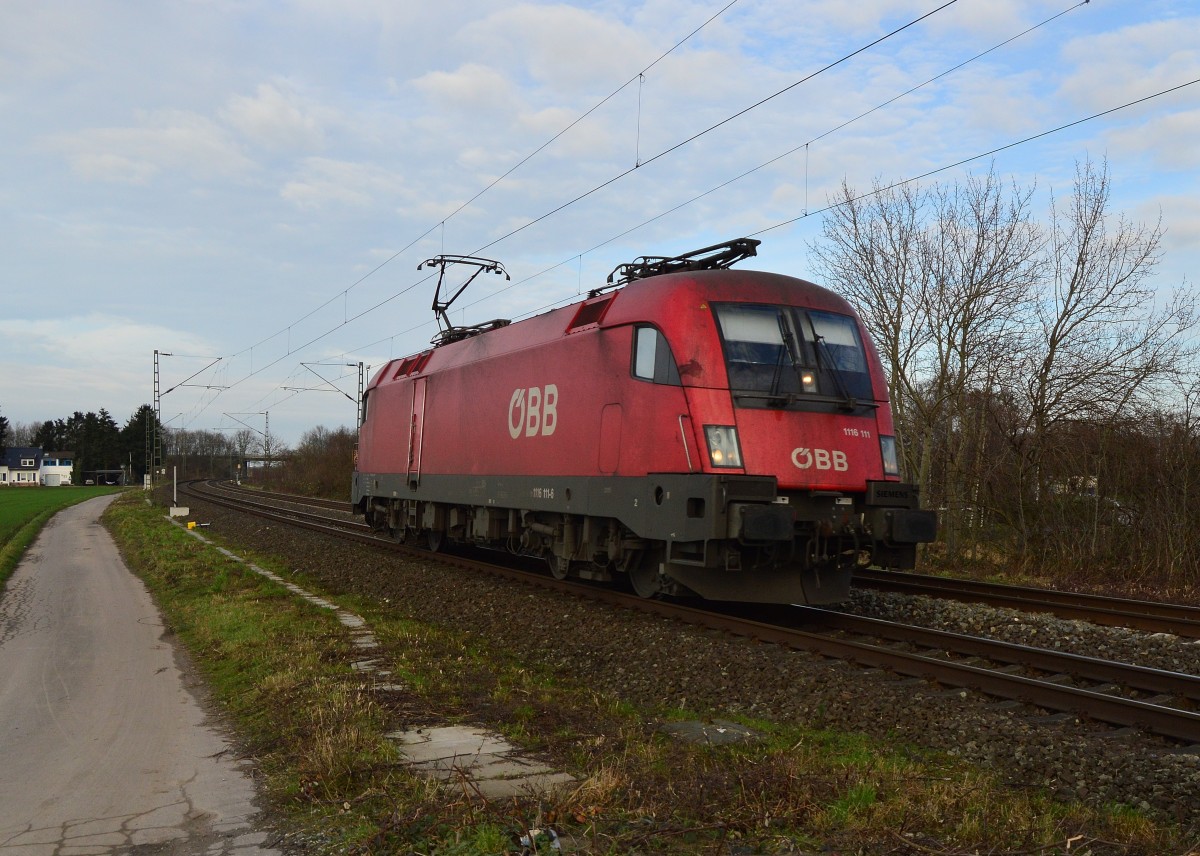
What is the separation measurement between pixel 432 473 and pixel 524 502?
4.40 m

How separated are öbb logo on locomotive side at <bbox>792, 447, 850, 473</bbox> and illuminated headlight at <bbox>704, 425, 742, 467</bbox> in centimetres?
67

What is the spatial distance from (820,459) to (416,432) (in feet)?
33.3

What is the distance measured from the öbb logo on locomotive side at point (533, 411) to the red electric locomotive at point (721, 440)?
2.0 inches

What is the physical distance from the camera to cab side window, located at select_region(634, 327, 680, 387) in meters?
10.0

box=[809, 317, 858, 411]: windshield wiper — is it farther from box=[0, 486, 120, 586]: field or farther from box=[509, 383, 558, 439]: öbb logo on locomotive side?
box=[0, 486, 120, 586]: field

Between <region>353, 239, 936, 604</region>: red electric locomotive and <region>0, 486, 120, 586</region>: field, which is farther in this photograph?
<region>0, 486, 120, 586</region>: field

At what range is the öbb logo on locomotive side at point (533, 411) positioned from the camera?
12.6m

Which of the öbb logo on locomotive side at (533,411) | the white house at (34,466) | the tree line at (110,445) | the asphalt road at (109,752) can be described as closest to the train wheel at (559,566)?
the öbb logo on locomotive side at (533,411)

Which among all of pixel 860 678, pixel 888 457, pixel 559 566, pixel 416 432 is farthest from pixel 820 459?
pixel 416 432

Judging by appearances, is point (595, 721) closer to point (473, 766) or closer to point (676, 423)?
point (473, 766)

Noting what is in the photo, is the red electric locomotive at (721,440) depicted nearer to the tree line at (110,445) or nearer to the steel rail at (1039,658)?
the steel rail at (1039,658)

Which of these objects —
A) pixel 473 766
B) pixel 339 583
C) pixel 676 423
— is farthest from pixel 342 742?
pixel 339 583

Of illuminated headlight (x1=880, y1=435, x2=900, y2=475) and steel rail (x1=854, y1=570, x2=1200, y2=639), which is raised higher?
illuminated headlight (x1=880, y1=435, x2=900, y2=475)

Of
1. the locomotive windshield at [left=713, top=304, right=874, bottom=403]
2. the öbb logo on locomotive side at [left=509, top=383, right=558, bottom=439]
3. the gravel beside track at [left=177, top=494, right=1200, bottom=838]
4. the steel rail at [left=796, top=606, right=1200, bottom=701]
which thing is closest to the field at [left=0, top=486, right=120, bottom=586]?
the öbb logo on locomotive side at [left=509, top=383, right=558, bottom=439]
